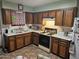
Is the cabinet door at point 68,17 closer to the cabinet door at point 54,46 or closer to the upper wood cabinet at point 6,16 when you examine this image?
the cabinet door at point 54,46

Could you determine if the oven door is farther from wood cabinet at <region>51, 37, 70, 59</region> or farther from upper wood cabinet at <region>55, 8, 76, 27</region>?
upper wood cabinet at <region>55, 8, 76, 27</region>

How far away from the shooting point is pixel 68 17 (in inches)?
128

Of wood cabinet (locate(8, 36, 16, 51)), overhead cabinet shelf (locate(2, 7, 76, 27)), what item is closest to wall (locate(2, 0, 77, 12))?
overhead cabinet shelf (locate(2, 7, 76, 27))

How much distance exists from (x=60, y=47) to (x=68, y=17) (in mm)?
1385

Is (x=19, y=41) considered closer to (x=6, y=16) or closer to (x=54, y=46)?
(x=6, y=16)

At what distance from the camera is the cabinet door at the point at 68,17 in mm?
3132

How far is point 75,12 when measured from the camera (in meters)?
3.05

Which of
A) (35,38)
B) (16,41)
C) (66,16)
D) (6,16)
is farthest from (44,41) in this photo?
(6,16)

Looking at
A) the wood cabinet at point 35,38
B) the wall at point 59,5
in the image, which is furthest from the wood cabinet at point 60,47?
the wall at point 59,5

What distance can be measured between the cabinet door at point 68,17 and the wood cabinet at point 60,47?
2.50ft

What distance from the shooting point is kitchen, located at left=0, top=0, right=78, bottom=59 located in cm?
322

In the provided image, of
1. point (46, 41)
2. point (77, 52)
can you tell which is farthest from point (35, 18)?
point (77, 52)

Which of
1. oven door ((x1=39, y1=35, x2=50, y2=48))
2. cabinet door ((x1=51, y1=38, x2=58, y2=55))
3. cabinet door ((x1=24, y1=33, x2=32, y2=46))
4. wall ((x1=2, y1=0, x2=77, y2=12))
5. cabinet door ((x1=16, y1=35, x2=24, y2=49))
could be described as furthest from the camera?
cabinet door ((x1=24, y1=33, x2=32, y2=46))

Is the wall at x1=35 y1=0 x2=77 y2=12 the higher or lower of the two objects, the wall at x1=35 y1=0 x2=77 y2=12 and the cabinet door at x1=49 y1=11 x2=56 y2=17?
the higher
